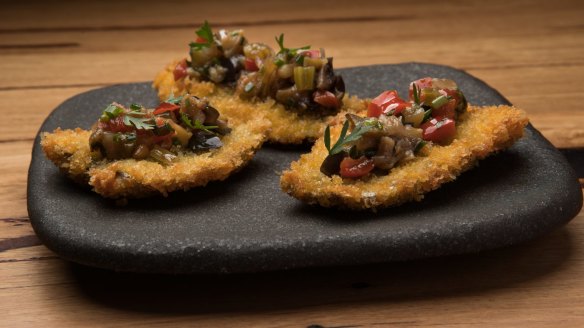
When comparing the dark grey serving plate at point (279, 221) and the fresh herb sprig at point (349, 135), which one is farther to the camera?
the fresh herb sprig at point (349, 135)

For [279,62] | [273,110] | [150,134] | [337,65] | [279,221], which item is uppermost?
[279,62]

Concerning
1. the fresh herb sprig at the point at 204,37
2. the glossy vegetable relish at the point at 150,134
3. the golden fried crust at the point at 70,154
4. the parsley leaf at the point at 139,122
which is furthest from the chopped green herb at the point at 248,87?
the golden fried crust at the point at 70,154

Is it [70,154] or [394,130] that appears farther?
[70,154]

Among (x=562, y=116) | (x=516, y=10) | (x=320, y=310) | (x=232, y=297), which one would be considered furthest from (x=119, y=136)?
(x=516, y=10)

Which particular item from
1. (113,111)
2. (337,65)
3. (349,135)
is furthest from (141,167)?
(337,65)

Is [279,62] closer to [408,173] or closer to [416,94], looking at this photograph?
[416,94]

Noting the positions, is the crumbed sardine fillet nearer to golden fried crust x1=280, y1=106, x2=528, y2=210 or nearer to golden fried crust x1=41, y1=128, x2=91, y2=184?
golden fried crust x1=41, y1=128, x2=91, y2=184

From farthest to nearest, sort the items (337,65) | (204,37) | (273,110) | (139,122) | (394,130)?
1. (337,65)
2. (204,37)
3. (273,110)
4. (139,122)
5. (394,130)

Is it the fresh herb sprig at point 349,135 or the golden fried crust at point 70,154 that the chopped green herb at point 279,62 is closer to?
the fresh herb sprig at point 349,135
